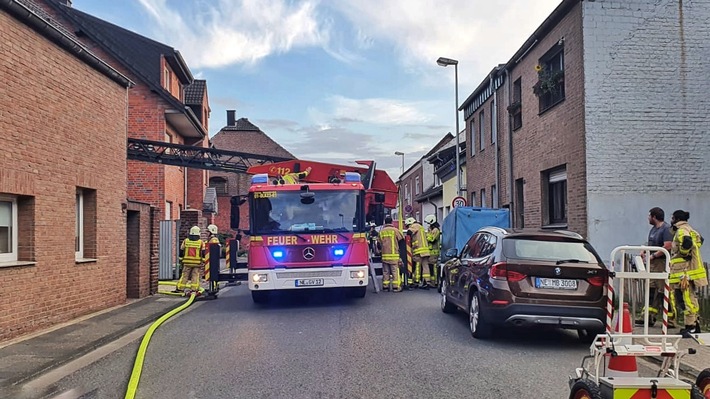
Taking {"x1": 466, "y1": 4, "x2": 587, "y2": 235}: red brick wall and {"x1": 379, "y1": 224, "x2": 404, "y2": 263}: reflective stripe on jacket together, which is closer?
{"x1": 466, "y1": 4, "x2": 587, "y2": 235}: red brick wall

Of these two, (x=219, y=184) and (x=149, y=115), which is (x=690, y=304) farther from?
(x=219, y=184)

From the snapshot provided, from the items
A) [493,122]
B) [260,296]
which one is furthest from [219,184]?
[260,296]

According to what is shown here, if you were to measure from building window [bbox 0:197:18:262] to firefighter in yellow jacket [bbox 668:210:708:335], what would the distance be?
9.66 meters

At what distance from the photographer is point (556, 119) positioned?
1589cm

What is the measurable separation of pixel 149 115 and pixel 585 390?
70.1ft

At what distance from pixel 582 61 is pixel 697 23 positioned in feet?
8.71

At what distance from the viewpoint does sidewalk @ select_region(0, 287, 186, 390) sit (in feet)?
23.6

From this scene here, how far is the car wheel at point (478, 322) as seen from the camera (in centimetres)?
873

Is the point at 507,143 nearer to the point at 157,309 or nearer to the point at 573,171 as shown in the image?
the point at 573,171

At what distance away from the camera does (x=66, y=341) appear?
350 inches

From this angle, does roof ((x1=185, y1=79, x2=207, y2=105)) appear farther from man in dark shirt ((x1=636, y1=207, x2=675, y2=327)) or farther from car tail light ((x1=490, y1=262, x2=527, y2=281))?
car tail light ((x1=490, y1=262, x2=527, y2=281))

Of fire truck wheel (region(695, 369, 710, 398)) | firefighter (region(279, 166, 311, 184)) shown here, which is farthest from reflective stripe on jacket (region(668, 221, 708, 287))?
firefighter (region(279, 166, 311, 184))

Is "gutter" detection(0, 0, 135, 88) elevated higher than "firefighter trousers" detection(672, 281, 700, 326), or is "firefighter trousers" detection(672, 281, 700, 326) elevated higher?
"gutter" detection(0, 0, 135, 88)

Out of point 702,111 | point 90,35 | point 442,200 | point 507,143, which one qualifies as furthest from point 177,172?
point 702,111
